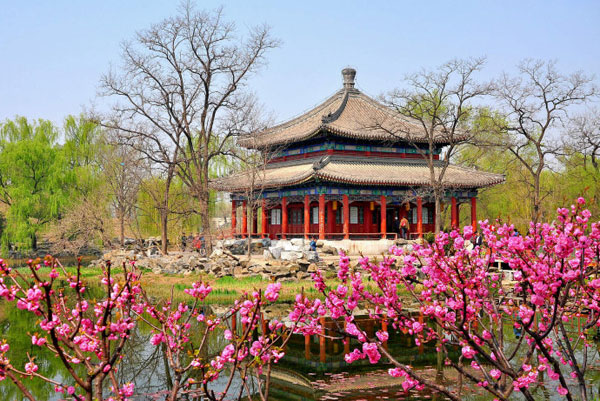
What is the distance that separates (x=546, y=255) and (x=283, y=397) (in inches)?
198

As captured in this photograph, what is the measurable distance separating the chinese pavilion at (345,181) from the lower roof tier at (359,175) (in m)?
0.05

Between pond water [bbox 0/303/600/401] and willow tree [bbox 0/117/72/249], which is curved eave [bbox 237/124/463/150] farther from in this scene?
pond water [bbox 0/303/600/401]

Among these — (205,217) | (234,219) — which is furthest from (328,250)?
(234,219)

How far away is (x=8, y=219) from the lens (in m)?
36.3

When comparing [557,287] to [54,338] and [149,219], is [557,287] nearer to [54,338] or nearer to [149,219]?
[54,338]

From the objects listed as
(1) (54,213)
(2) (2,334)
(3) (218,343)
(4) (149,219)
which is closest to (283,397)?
(3) (218,343)

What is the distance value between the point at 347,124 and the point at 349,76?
18.9 ft

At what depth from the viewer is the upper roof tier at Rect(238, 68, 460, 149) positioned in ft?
102

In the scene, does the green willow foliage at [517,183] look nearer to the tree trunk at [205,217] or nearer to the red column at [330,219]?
the red column at [330,219]

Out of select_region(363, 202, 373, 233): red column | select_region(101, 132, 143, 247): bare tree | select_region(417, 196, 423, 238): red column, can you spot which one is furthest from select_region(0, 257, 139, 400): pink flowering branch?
select_region(101, 132, 143, 247): bare tree

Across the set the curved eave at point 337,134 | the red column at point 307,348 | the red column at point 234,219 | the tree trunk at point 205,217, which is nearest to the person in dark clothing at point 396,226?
the curved eave at point 337,134

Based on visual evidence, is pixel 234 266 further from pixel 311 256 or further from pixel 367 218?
pixel 367 218

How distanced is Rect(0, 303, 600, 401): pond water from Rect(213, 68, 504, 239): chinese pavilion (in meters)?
16.0

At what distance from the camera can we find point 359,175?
29875 mm
